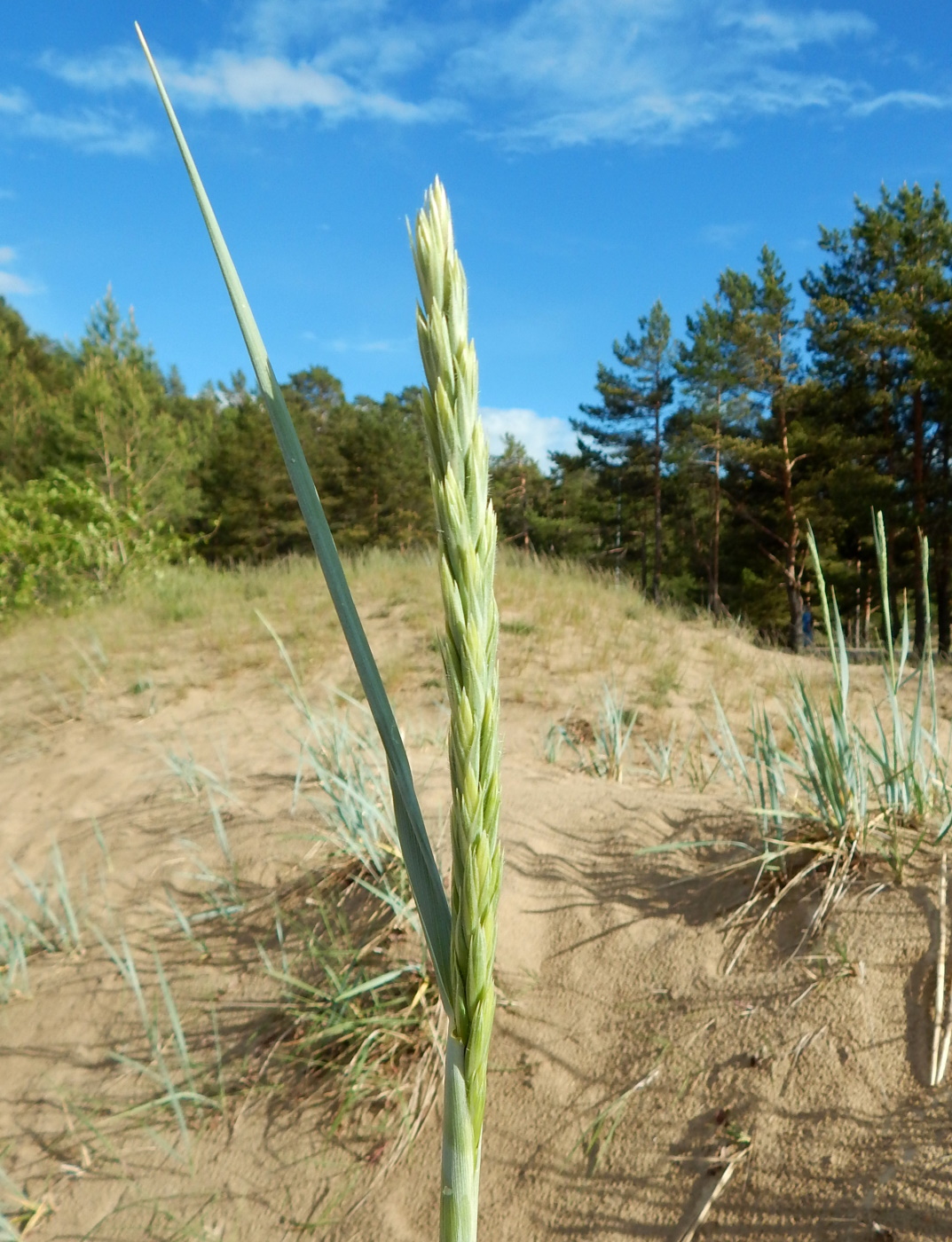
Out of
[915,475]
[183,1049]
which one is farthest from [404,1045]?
A: [915,475]

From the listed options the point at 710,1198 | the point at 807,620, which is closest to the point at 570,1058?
the point at 710,1198

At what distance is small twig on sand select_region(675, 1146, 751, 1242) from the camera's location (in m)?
1.23

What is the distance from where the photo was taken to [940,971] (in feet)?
4.57

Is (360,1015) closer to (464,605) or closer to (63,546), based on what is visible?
(464,605)

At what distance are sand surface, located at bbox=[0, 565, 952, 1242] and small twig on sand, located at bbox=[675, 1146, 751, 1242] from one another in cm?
1

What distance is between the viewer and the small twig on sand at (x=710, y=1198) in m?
1.23

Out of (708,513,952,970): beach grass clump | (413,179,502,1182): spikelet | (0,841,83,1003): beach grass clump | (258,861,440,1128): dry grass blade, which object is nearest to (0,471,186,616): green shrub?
(0,841,83,1003): beach grass clump

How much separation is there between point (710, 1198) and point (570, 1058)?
0.37 meters

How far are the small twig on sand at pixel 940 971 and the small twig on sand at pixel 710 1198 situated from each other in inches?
12.4

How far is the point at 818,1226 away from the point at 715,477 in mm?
24671

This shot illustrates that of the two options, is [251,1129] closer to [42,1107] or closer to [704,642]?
[42,1107]

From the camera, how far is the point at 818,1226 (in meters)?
1.18

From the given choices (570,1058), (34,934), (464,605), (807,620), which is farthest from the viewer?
(807,620)

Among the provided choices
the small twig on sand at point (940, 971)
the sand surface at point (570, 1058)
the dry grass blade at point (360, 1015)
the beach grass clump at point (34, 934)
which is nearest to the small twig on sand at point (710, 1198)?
the sand surface at point (570, 1058)
